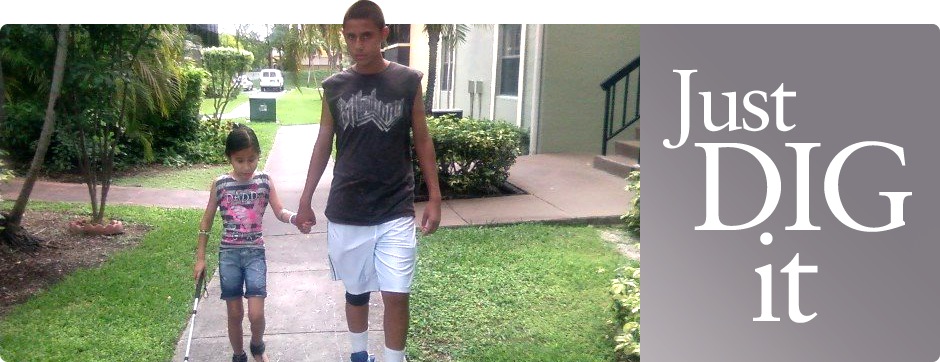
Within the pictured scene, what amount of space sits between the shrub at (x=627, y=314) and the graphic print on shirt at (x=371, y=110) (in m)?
1.28

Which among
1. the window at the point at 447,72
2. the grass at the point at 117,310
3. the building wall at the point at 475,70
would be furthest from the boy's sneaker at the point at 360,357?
the window at the point at 447,72

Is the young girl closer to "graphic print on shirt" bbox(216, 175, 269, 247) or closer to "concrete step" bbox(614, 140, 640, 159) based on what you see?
"graphic print on shirt" bbox(216, 175, 269, 247)

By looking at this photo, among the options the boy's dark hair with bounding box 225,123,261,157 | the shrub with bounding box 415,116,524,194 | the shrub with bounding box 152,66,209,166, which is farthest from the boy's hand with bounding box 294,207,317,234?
the shrub with bounding box 152,66,209,166

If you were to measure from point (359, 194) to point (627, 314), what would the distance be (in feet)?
4.36

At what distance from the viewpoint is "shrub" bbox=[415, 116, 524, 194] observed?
19.7 ft

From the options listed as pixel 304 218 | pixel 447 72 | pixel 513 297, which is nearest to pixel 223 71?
pixel 513 297

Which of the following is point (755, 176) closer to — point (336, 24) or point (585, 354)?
point (585, 354)

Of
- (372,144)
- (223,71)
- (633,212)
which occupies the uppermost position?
(223,71)

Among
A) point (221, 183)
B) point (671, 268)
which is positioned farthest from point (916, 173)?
point (221, 183)

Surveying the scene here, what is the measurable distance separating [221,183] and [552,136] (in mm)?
3633

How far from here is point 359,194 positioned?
120 inches

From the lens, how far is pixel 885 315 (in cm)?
342

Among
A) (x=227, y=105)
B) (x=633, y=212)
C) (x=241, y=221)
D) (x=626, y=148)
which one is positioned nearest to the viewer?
(x=241, y=221)

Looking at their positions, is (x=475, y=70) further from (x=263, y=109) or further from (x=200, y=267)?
(x=200, y=267)
